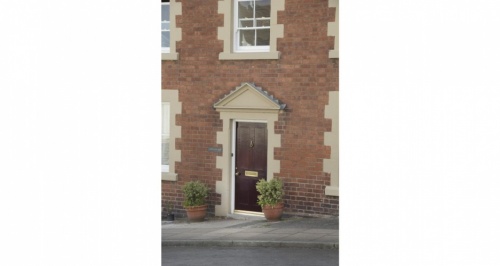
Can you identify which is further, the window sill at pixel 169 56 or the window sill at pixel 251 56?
the window sill at pixel 169 56

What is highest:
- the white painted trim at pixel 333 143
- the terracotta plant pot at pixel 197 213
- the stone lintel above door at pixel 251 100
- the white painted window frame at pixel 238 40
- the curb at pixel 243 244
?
the white painted window frame at pixel 238 40

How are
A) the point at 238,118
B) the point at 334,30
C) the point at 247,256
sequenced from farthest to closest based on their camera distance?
Result: 1. the point at 238,118
2. the point at 247,256
3. the point at 334,30

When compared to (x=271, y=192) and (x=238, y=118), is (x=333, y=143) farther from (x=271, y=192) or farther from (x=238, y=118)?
(x=238, y=118)

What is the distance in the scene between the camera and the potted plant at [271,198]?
380cm

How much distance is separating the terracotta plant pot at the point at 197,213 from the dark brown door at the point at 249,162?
20 centimetres

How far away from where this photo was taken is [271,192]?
150 inches

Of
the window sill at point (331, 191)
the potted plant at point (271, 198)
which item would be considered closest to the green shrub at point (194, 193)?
the potted plant at point (271, 198)

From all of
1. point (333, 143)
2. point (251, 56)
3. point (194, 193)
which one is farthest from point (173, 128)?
point (333, 143)

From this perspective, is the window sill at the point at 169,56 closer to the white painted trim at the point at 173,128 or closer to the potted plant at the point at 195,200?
the white painted trim at the point at 173,128

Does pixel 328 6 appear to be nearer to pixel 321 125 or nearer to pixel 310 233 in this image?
pixel 321 125

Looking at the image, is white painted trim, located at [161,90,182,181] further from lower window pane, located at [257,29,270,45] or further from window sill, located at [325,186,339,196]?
window sill, located at [325,186,339,196]

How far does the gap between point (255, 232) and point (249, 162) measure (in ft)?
1.28
